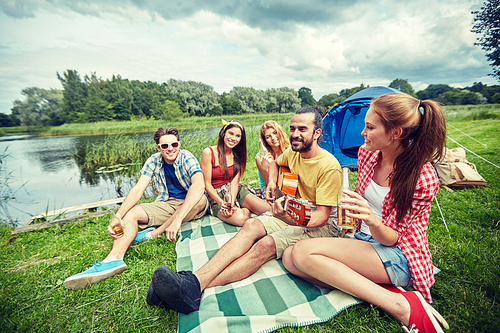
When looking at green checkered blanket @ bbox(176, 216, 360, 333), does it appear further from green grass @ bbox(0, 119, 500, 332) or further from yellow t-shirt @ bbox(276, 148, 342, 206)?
yellow t-shirt @ bbox(276, 148, 342, 206)

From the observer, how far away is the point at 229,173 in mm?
3396

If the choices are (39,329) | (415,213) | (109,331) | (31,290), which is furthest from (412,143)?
(31,290)

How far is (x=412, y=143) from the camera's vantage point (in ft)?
4.95

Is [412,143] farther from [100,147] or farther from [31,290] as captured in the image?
[100,147]

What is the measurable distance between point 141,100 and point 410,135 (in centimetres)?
4760

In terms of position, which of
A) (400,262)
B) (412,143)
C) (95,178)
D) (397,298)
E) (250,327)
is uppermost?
(412,143)

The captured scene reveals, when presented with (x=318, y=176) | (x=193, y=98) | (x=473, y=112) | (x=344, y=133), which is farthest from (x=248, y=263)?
(x=193, y=98)

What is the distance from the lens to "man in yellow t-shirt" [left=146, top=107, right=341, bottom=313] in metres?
1.90

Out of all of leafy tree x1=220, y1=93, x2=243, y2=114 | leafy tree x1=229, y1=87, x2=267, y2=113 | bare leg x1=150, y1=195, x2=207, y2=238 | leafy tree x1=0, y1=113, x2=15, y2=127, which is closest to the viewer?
bare leg x1=150, y1=195, x2=207, y2=238

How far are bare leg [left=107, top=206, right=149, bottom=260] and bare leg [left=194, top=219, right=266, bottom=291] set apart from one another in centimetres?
114

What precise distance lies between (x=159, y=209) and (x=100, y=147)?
833cm

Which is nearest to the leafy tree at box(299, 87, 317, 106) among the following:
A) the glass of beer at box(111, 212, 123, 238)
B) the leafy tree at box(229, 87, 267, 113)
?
the leafy tree at box(229, 87, 267, 113)

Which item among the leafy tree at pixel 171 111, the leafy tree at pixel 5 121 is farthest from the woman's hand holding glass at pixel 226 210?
the leafy tree at pixel 171 111

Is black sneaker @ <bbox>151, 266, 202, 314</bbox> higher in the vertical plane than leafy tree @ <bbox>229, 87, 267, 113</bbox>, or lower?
lower
